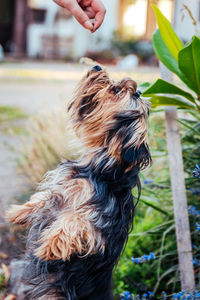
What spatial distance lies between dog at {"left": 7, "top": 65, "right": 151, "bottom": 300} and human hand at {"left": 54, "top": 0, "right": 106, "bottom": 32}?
0.30 metres

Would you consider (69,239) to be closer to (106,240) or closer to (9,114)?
(106,240)

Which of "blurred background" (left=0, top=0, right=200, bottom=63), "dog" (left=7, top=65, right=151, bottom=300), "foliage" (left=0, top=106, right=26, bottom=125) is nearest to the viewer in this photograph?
"dog" (left=7, top=65, right=151, bottom=300)

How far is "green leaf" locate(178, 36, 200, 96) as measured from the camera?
6.81 ft

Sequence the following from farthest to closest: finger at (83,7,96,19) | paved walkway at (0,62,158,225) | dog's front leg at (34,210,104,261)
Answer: paved walkway at (0,62,158,225), finger at (83,7,96,19), dog's front leg at (34,210,104,261)

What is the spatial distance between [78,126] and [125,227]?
23.2 inches

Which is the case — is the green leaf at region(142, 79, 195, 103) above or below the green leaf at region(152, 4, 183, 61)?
below

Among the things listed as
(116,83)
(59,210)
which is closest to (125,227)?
(59,210)

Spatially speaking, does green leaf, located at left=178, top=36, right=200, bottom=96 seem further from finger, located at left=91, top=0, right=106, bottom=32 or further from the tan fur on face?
finger, located at left=91, top=0, right=106, bottom=32

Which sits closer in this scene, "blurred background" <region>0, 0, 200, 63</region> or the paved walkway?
the paved walkway

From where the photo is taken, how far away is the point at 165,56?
245 centimetres

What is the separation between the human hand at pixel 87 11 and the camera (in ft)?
7.29

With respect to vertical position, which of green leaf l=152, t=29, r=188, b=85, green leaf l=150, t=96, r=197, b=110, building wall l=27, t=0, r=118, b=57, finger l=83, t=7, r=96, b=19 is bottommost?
green leaf l=150, t=96, r=197, b=110

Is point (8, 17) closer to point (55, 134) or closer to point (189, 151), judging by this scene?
point (55, 134)

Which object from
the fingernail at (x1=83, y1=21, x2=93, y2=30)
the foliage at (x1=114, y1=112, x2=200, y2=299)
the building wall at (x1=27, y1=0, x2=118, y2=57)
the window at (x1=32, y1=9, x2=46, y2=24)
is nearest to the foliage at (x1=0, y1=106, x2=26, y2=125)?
the foliage at (x1=114, y1=112, x2=200, y2=299)
